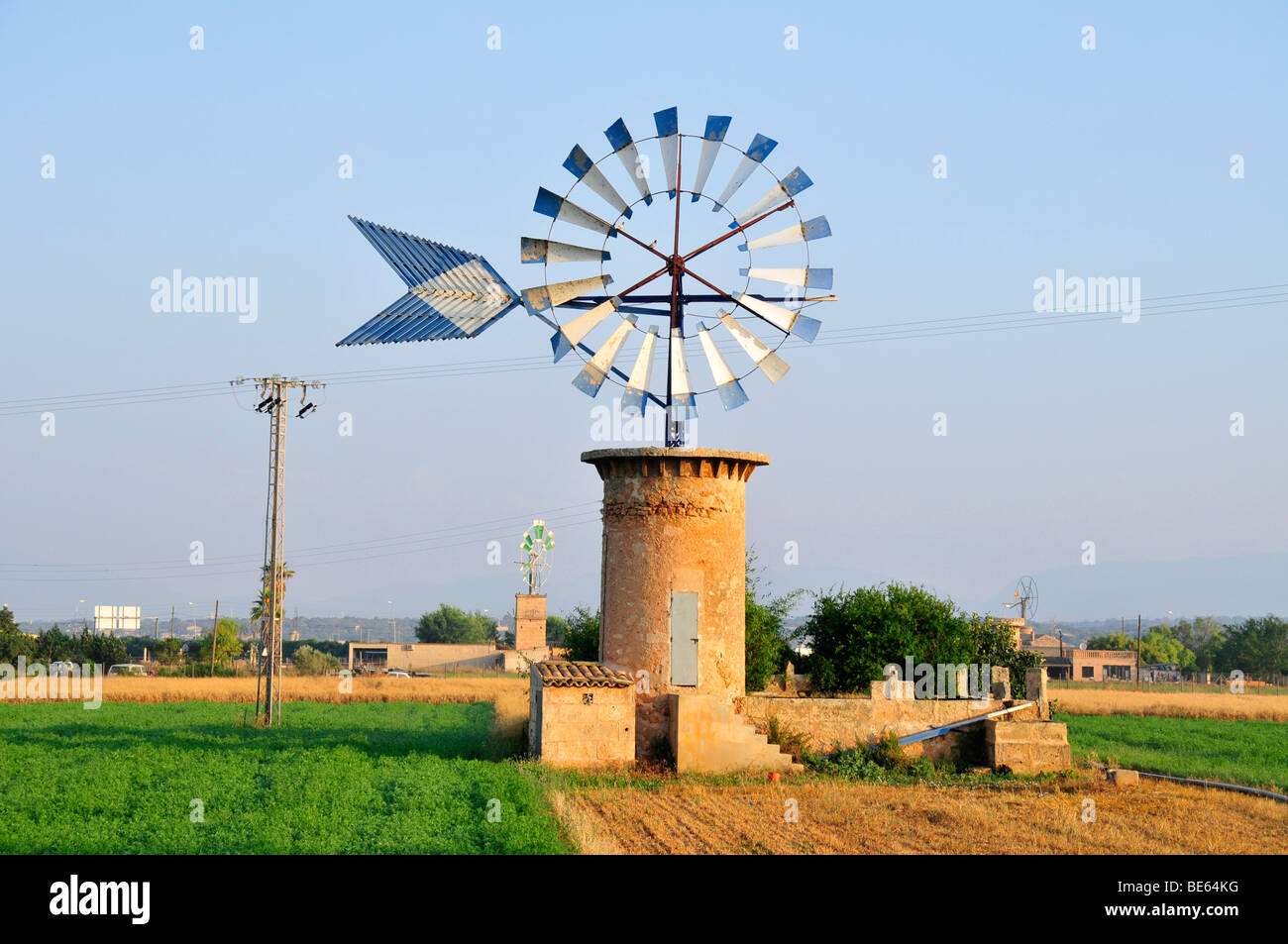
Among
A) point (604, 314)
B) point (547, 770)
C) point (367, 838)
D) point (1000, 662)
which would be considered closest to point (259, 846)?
point (367, 838)

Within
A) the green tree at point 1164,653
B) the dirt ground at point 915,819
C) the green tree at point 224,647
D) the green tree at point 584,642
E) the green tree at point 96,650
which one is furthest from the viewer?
the green tree at point 1164,653

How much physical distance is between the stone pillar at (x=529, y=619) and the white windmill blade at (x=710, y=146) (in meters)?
50.8

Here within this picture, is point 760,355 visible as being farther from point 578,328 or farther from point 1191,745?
point 1191,745

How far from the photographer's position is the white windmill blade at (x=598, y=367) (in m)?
24.0

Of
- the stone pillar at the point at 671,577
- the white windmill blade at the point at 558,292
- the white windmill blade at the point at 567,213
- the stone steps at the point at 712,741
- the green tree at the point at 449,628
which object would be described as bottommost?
the green tree at the point at 449,628

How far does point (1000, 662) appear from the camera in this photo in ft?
119

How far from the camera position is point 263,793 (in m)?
19.9

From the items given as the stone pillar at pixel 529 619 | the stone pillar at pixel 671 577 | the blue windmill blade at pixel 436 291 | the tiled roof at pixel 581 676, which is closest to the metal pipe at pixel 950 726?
the stone pillar at pixel 671 577

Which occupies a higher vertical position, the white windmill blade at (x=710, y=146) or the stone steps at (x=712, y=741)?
the white windmill blade at (x=710, y=146)

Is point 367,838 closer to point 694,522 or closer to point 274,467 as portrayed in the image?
point 694,522

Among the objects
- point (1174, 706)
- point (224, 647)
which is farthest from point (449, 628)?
point (1174, 706)

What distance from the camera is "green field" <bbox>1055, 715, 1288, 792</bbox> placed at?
28203 mm

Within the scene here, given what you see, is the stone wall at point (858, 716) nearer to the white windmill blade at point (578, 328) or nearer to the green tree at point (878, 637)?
the green tree at point (878, 637)
